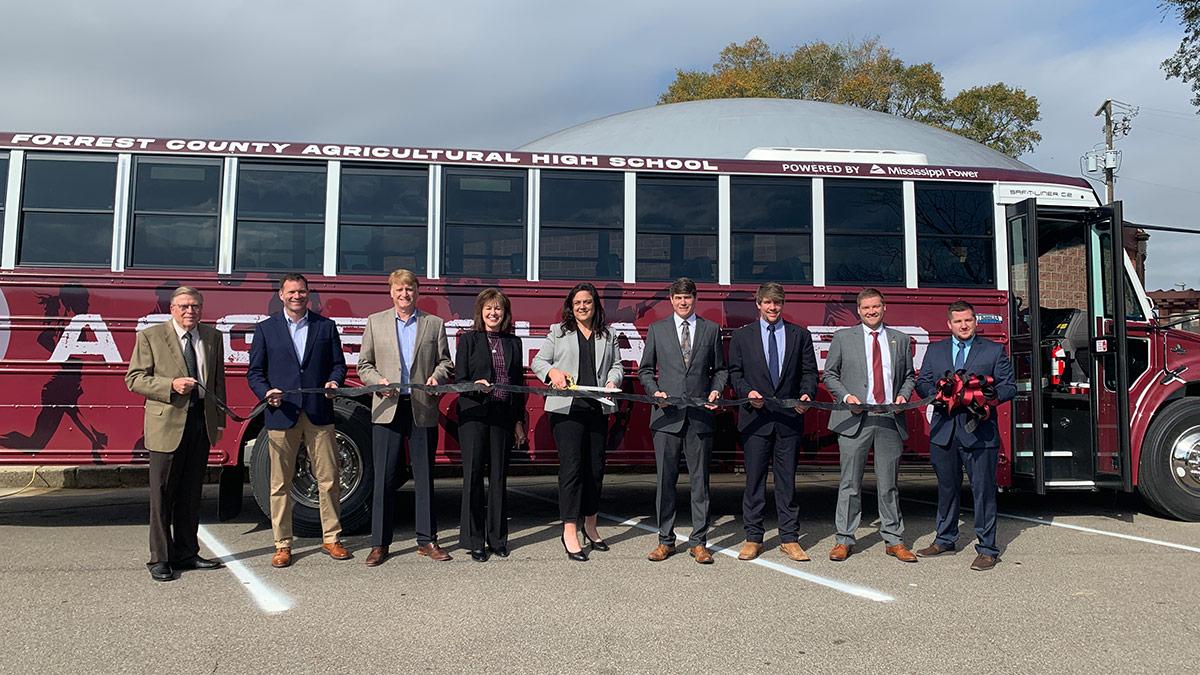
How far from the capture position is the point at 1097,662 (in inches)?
154

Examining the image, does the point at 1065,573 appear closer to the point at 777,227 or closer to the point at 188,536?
the point at 777,227

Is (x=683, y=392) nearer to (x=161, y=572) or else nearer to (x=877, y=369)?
(x=877, y=369)

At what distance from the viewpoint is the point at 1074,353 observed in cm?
729

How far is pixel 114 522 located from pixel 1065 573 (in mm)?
7489

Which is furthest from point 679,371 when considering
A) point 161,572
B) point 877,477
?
point 161,572

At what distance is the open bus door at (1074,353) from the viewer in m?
7.02

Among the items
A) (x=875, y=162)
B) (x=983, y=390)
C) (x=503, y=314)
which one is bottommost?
(x=983, y=390)

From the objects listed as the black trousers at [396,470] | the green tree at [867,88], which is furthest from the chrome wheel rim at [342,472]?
the green tree at [867,88]

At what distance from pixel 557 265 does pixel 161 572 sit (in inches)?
140

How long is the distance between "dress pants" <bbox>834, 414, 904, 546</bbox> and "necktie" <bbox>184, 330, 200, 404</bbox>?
4.35 meters

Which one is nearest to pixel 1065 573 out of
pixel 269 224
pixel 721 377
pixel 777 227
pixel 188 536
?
pixel 721 377

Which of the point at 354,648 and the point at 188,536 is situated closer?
the point at 354,648

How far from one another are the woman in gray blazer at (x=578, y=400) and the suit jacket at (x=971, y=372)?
2201 millimetres

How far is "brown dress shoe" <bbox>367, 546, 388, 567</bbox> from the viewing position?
5707 millimetres
